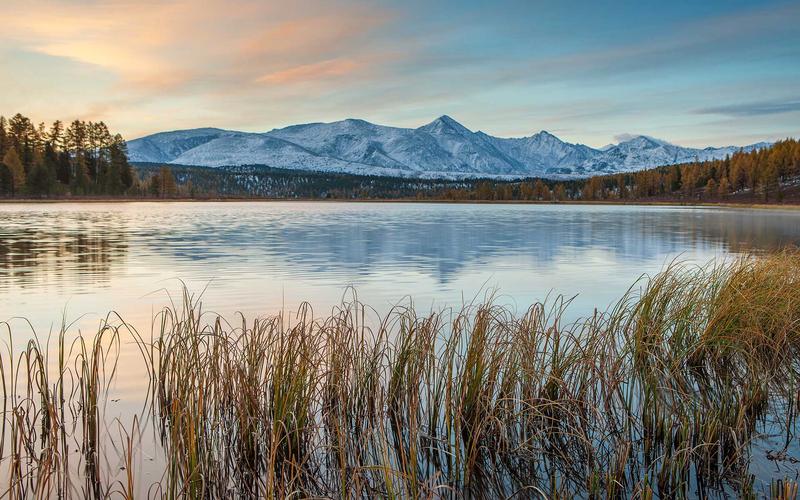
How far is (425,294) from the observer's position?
18812 millimetres

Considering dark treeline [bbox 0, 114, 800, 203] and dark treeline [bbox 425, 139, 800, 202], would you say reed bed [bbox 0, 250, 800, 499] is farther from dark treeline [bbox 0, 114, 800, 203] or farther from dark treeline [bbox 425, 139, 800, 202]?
dark treeline [bbox 425, 139, 800, 202]

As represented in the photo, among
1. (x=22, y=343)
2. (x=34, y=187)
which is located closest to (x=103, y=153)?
(x=34, y=187)

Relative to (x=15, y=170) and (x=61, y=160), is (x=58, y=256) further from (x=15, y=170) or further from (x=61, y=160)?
(x=61, y=160)

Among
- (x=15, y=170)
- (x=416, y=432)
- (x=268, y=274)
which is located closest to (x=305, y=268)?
(x=268, y=274)

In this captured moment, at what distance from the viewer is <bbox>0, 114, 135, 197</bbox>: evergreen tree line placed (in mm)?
111812

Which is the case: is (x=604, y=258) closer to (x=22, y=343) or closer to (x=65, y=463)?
(x=22, y=343)

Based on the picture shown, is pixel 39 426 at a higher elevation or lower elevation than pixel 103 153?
lower

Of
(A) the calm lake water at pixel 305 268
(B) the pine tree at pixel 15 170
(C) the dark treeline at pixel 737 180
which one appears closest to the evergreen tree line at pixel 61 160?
(B) the pine tree at pixel 15 170

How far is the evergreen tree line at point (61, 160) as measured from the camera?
112 meters

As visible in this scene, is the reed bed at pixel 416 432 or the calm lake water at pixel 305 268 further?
the calm lake water at pixel 305 268

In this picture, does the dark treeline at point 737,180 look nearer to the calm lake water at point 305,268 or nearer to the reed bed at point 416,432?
the calm lake water at point 305,268

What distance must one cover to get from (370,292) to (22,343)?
32.0 ft

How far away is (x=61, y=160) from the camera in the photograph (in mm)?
129625

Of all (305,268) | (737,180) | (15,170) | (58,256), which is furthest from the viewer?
(737,180)
